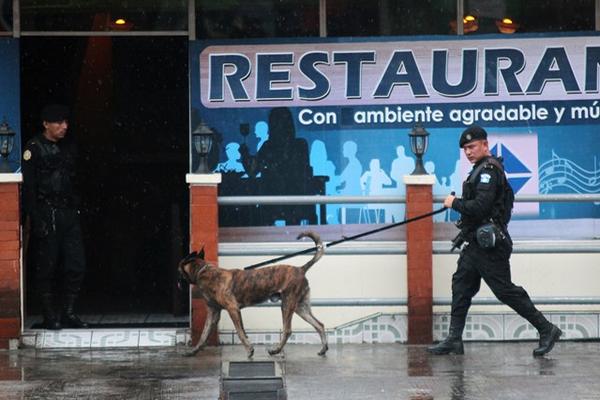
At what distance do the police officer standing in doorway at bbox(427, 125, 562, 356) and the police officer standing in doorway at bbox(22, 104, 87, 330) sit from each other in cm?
385

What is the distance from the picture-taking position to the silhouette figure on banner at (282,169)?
13469mm

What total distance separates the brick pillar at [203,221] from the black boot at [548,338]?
3.13 metres

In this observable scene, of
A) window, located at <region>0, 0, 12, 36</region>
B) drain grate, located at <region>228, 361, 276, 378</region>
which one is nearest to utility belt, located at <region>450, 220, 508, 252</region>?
drain grate, located at <region>228, 361, 276, 378</region>

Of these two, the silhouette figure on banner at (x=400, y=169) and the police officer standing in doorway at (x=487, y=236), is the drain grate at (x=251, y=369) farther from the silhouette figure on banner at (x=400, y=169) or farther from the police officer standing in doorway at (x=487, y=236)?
the silhouette figure on banner at (x=400, y=169)

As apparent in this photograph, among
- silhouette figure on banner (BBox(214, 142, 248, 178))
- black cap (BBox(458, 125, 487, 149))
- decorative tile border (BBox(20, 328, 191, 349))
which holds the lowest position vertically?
decorative tile border (BBox(20, 328, 191, 349))

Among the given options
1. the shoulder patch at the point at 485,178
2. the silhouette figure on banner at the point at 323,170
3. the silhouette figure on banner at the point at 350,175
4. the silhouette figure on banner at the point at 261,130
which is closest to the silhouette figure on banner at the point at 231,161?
the silhouette figure on banner at the point at 261,130

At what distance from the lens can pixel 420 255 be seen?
13.0 m

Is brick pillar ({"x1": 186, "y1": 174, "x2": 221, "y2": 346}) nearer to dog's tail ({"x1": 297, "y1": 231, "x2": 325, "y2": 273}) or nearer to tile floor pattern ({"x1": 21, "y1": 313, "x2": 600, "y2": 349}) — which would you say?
tile floor pattern ({"x1": 21, "y1": 313, "x2": 600, "y2": 349})

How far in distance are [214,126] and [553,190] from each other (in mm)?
3492

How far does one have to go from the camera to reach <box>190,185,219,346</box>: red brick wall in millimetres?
12836

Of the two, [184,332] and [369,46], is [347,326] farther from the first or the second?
[369,46]

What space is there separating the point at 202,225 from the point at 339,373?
2302 millimetres

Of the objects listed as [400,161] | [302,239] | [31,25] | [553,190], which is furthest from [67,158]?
[553,190]

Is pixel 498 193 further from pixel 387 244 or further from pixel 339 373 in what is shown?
pixel 339 373
